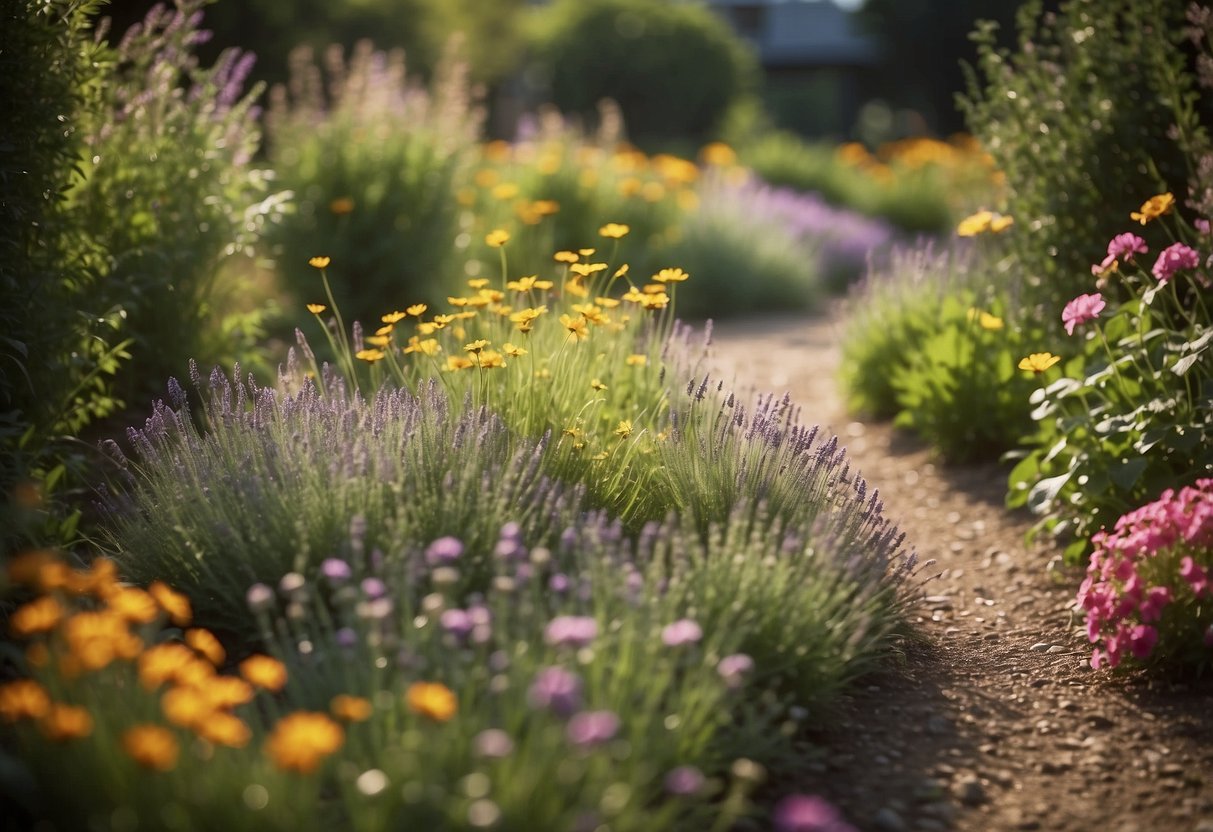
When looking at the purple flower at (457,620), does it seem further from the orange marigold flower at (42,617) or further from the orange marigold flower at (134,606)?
the orange marigold flower at (42,617)

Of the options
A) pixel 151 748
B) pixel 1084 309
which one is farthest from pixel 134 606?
pixel 1084 309

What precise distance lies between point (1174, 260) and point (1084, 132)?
131 cm

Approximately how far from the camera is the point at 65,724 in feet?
6.04

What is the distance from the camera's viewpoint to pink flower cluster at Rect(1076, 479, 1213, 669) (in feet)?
9.27

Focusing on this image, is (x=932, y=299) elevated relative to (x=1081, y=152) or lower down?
lower down

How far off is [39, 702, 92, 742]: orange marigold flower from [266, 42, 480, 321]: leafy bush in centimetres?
476

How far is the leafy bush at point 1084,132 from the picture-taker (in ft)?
14.6

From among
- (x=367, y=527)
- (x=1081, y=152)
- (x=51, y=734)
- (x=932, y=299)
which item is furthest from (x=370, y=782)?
(x=932, y=299)

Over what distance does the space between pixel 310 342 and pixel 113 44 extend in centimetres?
641

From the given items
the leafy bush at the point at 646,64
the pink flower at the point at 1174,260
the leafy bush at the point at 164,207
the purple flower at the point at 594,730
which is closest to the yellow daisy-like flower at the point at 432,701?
the purple flower at the point at 594,730

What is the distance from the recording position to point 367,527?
290cm

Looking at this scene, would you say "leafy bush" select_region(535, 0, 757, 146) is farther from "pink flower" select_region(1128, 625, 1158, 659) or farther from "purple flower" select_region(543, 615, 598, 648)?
"purple flower" select_region(543, 615, 598, 648)

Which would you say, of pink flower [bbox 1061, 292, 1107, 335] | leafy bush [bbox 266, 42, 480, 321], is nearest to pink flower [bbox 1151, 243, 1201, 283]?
pink flower [bbox 1061, 292, 1107, 335]

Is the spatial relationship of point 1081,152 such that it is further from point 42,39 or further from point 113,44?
point 113,44
